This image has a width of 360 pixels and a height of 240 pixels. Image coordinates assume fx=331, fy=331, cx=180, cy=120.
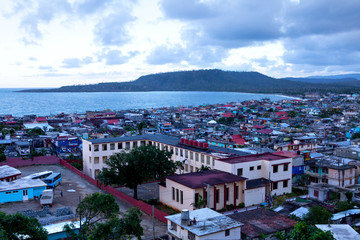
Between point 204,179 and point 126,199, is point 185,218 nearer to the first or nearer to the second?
point 204,179

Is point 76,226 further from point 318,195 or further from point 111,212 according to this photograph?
point 318,195

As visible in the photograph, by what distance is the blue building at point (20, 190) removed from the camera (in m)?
27.8

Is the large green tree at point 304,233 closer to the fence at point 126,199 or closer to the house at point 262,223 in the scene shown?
the house at point 262,223

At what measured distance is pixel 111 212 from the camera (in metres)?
17.0

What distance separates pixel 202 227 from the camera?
16422 millimetres

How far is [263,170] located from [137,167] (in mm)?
10670

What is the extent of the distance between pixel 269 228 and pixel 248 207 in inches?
287

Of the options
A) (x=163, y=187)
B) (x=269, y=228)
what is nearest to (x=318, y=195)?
(x=269, y=228)

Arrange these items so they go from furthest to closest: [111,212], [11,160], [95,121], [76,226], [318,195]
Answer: [95,121], [11,160], [318,195], [76,226], [111,212]

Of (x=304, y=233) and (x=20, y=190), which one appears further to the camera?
(x=20, y=190)

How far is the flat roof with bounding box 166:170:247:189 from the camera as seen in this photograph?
77.3ft

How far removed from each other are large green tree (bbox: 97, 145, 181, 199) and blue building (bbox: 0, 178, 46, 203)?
647 cm

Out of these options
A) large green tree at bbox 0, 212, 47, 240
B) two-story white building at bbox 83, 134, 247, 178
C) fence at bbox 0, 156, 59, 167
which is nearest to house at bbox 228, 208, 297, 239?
two-story white building at bbox 83, 134, 247, 178

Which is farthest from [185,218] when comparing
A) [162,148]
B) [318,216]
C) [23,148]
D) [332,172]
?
[23,148]
